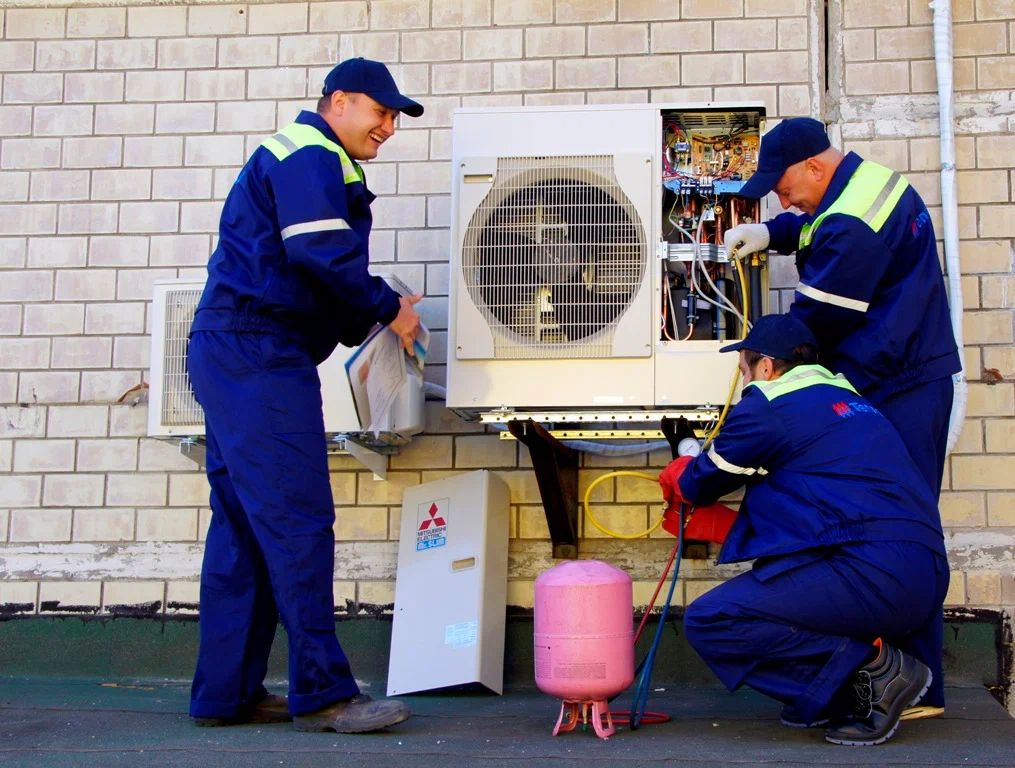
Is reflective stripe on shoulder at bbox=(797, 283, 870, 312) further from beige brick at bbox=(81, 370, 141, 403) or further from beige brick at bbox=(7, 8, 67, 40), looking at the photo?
beige brick at bbox=(7, 8, 67, 40)

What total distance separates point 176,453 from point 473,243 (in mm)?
1636

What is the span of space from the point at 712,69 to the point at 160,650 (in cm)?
310

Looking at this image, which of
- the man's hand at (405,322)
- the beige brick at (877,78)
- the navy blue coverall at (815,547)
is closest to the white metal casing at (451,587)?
the man's hand at (405,322)

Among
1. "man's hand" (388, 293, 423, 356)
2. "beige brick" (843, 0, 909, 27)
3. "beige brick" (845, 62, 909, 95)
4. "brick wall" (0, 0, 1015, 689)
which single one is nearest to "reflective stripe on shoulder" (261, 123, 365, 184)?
"man's hand" (388, 293, 423, 356)

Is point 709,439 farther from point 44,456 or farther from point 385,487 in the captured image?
point 44,456

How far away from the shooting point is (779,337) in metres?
3.57

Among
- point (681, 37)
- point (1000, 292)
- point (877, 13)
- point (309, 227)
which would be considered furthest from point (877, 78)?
point (309, 227)

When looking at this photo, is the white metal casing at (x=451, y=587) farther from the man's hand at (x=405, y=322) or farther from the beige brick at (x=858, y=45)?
the beige brick at (x=858, y=45)

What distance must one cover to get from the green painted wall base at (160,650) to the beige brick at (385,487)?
45 cm

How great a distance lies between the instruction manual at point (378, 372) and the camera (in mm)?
4070

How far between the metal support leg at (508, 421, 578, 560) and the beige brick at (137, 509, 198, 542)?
4.62 feet

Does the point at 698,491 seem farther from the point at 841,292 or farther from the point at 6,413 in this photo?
the point at 6,413

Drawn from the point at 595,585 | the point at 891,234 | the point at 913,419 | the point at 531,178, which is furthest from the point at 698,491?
the point at 531,178

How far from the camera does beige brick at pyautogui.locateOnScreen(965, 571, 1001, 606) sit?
15.0 ft
